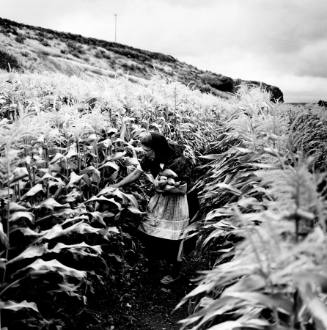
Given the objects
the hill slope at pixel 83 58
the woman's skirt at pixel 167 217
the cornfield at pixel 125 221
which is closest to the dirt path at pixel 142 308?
the cornfield at pixel 125 221

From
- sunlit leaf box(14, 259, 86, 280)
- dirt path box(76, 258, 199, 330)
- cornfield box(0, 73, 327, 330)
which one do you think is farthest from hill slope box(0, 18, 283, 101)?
sunlit leaf box(14, 259, 86, 280)

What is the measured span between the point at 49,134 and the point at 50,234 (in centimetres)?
90

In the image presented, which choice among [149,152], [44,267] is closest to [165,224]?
[149,152]

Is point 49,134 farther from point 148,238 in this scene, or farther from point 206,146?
point 206,146

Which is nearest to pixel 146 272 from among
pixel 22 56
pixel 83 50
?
pixel 22 56

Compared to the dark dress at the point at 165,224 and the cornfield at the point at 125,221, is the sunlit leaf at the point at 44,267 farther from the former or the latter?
the dark dress at the point at 165,224

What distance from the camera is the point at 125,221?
427cm

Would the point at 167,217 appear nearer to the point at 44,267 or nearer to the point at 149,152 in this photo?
the point at 149,152

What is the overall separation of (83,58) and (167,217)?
28.5 metres

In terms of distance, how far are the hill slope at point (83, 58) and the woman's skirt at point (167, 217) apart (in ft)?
37.6

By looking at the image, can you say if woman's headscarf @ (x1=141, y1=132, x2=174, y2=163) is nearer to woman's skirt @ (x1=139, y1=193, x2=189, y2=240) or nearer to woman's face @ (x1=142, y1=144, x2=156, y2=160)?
woman's face @ (x1=142, y1=144, x2=156, y2=160)

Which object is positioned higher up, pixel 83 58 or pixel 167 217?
pixel 83 58

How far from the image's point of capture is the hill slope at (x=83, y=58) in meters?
20.6

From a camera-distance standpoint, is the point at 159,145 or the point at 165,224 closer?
the point at 165,224
